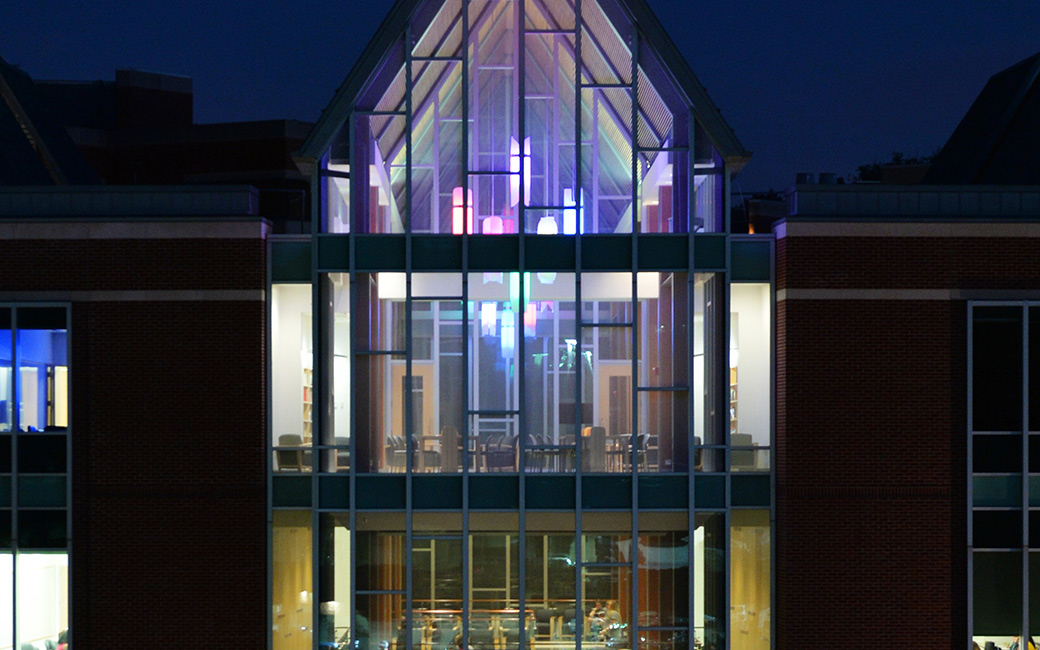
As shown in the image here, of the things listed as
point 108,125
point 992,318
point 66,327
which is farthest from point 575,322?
Answer: point 108,125

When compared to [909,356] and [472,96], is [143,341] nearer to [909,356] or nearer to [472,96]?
[472,96]

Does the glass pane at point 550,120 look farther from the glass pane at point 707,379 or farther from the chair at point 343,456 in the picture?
the chair at point 343,456

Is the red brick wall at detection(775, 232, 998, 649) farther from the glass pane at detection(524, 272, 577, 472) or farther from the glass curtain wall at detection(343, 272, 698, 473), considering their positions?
the glass pane at detection(524, 272, 577, 472)

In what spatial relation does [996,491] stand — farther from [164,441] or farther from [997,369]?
[164,441]

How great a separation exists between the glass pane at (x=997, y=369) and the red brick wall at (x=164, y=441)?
10742mm

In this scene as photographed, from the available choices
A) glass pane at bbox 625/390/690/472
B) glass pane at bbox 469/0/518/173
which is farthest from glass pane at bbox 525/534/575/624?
glass pane at bbox 469/0/518/173

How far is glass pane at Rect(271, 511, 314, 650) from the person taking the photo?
59.5 feet

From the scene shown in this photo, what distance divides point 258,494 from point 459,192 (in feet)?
17.9

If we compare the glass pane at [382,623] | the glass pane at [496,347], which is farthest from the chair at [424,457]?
the glass pane at [382,623]

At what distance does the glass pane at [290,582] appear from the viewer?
1814 centimetres

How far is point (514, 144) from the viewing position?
18453mm

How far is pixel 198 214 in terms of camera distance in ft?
60.8

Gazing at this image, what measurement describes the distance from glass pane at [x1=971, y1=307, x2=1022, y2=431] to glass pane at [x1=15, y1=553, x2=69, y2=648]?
13.9 meters

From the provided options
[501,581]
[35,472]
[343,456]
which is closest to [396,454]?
[343,456]
